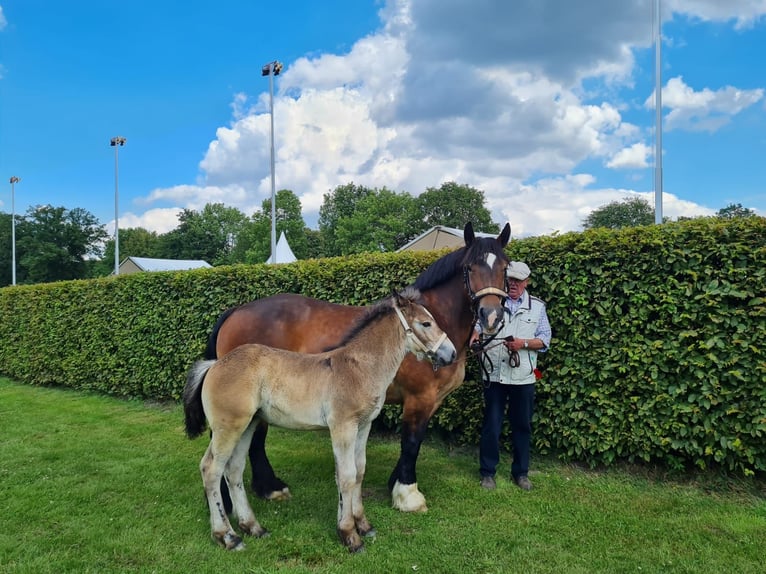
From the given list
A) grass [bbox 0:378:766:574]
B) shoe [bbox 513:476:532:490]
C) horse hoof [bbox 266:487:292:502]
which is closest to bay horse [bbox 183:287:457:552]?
grass [bbox 0:378:766:574]

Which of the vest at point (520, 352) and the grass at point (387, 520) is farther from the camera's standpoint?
the vest at point (520, 352)

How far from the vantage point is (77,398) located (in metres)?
10.1

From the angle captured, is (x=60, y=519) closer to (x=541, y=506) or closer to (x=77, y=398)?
(x=541, y=506)

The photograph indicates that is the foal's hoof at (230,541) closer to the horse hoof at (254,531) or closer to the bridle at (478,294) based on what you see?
the horse hoof at (254,531)

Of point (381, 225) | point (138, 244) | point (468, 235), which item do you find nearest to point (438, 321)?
point (468, 235)

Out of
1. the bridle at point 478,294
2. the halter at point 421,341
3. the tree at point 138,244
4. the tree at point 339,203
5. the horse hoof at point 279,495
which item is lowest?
the horse hoof at point 279,495

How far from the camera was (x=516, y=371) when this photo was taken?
4559mm

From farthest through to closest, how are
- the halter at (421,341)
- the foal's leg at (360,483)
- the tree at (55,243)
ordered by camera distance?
1. the tree at (55,243)
2. the foal's leg at (360,483)
3. the halter at (421,341)

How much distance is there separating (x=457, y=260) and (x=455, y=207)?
48819 mm

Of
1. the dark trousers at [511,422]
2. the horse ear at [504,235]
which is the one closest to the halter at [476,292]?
the horse ear at [504,235]

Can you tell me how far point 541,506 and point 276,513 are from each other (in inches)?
95.3

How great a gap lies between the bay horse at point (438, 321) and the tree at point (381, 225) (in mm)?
43607

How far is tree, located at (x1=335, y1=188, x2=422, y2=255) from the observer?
5028cm

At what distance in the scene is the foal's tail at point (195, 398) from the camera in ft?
12.3
